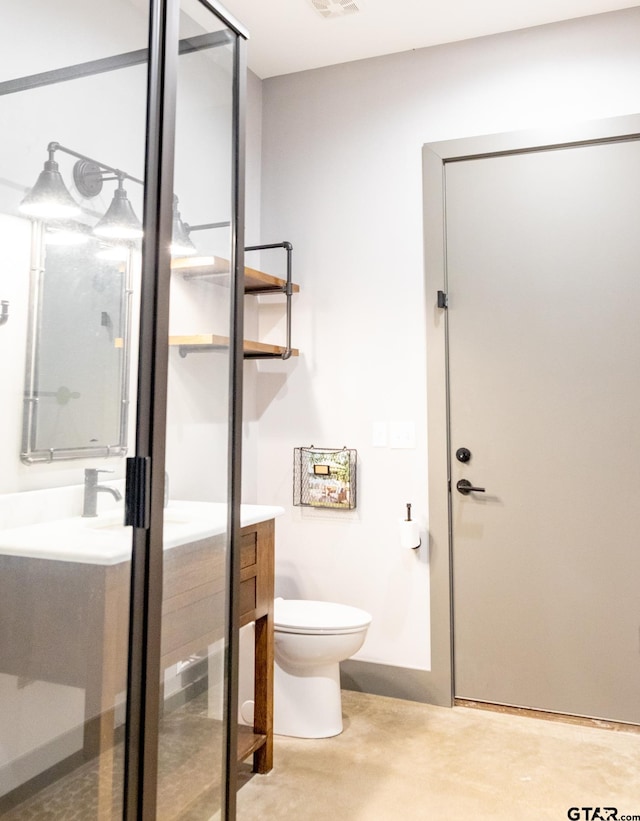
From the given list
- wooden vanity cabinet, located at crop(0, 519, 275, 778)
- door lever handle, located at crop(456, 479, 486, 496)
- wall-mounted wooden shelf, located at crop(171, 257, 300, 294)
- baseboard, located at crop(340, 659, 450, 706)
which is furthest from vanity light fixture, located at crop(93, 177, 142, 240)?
baseboard, located at crop(340, 659, 450, 706)

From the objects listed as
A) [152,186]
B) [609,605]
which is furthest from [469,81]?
[609,605]

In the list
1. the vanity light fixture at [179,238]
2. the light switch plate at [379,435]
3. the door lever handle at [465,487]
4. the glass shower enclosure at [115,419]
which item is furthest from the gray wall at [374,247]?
the vanity light fixture at [179,238]

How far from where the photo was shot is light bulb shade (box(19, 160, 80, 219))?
3.14 feet

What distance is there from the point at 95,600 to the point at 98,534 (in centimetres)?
11

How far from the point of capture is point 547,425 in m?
2.48

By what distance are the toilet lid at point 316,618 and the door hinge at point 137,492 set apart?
1.20 m

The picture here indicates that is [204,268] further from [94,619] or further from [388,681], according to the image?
[388,681]

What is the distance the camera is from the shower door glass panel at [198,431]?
1.19 metres

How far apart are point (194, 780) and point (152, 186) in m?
1.14

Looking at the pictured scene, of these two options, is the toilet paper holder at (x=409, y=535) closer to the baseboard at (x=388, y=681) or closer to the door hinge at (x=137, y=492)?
the baseboard at (x=388, y=681)

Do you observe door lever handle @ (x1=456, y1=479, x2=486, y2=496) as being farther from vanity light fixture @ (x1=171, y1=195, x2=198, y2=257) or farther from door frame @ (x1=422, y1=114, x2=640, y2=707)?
vanity light fixture @ (x1=171, y1=195, x2=198, y2=257)

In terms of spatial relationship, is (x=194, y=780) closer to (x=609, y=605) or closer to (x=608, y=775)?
(x=608, y=775)

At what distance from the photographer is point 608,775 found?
2.00 meters

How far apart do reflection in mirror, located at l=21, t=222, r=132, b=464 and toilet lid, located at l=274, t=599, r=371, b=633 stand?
1303 millimetres
